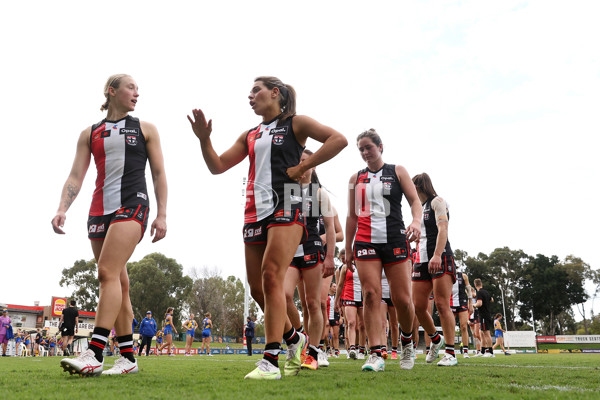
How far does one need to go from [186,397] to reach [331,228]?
402cm

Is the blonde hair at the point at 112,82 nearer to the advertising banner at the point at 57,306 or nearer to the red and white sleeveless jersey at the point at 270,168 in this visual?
the red and white sleeveless jersey at the point at 270,168

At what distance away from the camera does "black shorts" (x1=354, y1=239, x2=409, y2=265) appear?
17.5 feet

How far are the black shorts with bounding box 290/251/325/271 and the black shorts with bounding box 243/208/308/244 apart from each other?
1.85 meters

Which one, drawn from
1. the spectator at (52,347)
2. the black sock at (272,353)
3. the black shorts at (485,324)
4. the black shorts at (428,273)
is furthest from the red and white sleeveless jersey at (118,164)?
the spectator at (52,347)

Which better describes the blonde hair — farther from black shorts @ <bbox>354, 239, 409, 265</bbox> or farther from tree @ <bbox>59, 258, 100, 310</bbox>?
tree @ <bbox>59, 258, 100, 310</bbox>

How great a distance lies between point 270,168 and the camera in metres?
3.96

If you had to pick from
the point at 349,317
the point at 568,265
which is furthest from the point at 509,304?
the point at 349,317

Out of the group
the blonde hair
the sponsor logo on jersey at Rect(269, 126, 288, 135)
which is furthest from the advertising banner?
A: the sponsor logo on jersey at Rect(269, 126, 288, 135)

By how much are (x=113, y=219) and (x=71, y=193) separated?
2.34ft

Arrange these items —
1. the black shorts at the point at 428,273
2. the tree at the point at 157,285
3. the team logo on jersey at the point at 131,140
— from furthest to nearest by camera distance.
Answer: the tree at the point at 157,285 → the black shorts at the point at 428,273 → the team logo on jersey at the point at 131,140

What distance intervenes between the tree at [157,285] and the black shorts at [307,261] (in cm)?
5450

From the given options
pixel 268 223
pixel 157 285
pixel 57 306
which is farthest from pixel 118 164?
pixel 57 306

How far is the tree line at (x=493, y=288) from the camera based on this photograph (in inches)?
2320

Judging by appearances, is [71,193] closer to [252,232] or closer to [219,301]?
[252,232]
